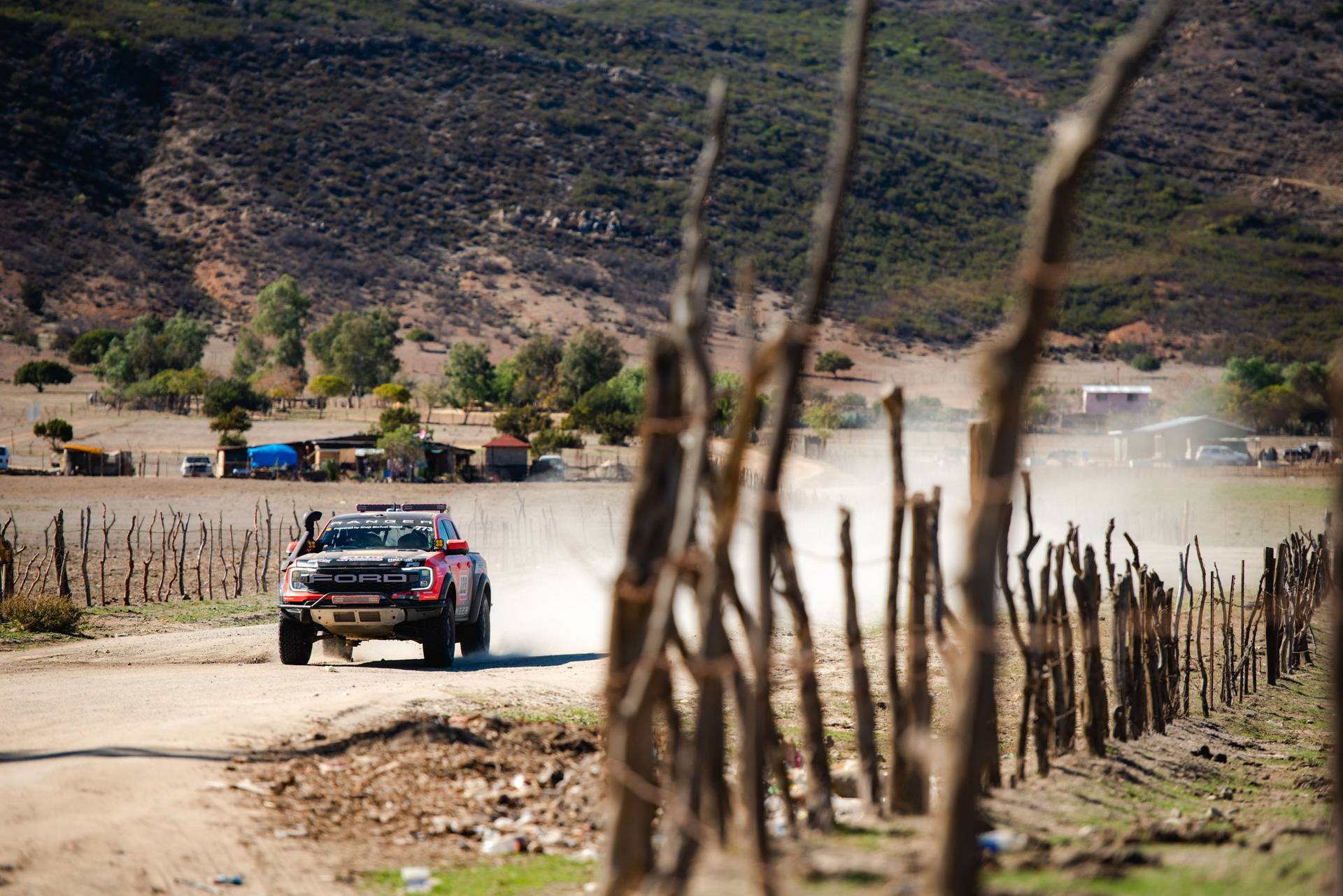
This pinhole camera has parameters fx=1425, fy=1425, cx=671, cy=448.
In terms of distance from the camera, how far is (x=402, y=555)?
54.0ft

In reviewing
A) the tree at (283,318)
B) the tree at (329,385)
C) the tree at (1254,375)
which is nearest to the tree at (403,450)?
the tree at (329,385)

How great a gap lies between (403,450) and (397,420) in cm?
1150

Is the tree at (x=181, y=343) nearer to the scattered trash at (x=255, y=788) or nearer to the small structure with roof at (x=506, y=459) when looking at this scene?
the small structure with roof at (x=506, y=459)

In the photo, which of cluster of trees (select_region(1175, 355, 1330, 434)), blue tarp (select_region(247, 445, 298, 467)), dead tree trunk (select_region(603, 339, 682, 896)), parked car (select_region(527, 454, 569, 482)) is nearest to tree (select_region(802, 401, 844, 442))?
parked car (select_region(527, 454, 569, 482))

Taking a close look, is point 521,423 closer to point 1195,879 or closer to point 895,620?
point 895,620

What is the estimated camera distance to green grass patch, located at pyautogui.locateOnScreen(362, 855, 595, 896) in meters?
8.17

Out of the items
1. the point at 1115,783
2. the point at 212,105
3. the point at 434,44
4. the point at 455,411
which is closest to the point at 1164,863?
the point at 1115,783

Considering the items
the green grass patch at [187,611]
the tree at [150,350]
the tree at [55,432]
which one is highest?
the tree at [150,350]

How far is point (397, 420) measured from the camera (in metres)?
71.1

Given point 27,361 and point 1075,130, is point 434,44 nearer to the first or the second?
point 27,361

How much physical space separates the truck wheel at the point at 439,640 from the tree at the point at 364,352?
3097 inches

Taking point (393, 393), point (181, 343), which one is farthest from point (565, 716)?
point (181, 343)

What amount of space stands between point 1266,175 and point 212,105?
9435 cm

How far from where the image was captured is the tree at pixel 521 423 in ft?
238
